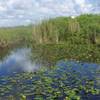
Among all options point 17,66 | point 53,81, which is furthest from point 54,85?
point 17,66

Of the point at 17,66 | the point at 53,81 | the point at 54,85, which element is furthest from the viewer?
the point at 17,66

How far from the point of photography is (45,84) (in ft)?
60.6

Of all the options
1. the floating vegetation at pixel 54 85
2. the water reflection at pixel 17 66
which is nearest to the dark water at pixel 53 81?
the floating vegetation at pixel 54 85

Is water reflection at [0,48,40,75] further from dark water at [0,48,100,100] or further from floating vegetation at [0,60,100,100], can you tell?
floating vegetation at [0,60,100,100]

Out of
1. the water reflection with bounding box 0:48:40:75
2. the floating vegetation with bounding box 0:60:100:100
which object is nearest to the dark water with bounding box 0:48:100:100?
the floating vegetation with bounding box 0:60:100:100

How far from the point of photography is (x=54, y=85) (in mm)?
18219

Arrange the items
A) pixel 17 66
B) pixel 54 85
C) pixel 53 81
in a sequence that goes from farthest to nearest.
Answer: pixel 17 66, pixel 53 81, pixel 54 85

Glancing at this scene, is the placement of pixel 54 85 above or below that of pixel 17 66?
above

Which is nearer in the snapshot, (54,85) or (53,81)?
(54,85)

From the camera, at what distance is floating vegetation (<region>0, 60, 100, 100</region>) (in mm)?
15891

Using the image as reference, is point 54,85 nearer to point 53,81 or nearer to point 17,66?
point 53,81

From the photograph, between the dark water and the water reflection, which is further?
the water reflection

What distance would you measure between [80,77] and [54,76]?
2126 millimetres

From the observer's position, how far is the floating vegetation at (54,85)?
15.9 metres
